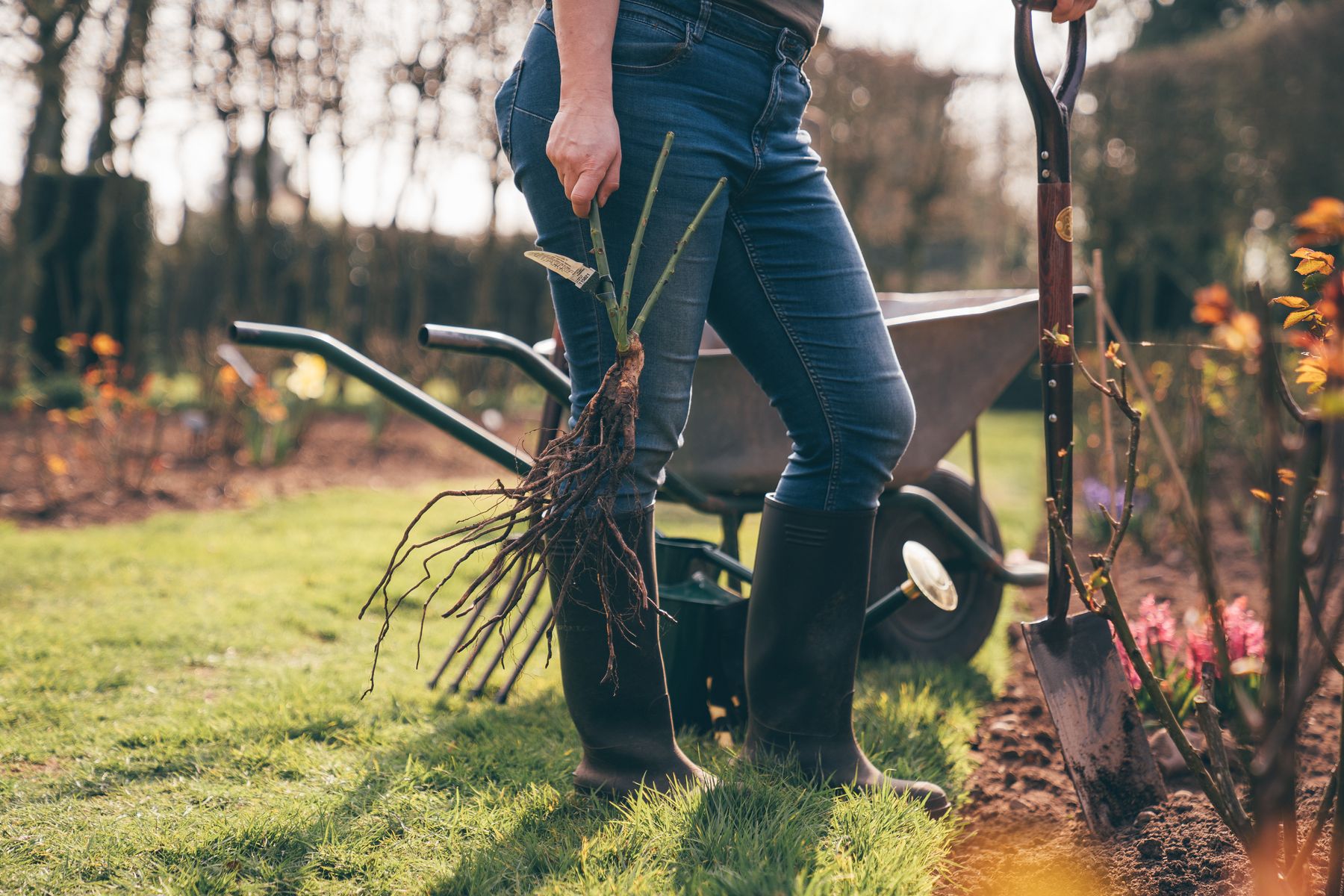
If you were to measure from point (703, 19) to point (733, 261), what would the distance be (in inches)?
12.8

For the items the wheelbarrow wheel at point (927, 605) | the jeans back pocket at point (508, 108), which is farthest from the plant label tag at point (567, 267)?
the wheelbarrow wheel at point (927, 605)

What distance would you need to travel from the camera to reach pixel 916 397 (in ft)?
7.18

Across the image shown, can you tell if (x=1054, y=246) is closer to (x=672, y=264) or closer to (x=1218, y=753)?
(x=672, y=264)

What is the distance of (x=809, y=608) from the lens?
57.6 inches

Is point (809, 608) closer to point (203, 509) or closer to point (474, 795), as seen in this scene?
point (474, 795)

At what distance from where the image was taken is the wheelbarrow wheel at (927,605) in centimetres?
233

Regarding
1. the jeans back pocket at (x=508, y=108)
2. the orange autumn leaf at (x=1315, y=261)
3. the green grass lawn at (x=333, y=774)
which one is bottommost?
the green grass lawn at (x=333, y=774)

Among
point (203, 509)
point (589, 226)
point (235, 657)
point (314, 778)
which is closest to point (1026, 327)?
point (589, 226)

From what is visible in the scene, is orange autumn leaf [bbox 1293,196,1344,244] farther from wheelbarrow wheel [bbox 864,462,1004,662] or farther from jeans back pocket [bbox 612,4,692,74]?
wheelbarrow wheel [bbox 864,462,1004,662]

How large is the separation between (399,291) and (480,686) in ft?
29.4

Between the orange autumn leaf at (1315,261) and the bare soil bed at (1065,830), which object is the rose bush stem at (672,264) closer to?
the orange autumn leaf at (1315,261)

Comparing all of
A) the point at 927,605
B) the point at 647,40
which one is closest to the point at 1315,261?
the point at 647,40

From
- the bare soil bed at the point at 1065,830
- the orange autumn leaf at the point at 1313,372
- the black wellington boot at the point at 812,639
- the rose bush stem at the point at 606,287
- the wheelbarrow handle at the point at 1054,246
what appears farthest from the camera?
the wheelbarrow handle at the point at 1054,246

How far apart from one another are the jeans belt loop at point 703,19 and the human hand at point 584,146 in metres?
0.15
